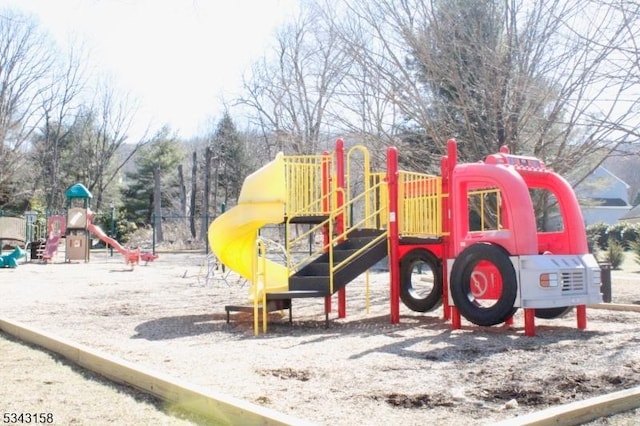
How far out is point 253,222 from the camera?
883 centimetres

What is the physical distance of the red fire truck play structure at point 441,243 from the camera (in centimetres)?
760

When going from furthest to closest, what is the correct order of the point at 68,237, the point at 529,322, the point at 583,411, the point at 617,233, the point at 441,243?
the point at 617,233
the point at 68,237
the point at 441,243
the point at 529,322
the point at 583,411

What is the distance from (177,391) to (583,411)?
9.00 feet

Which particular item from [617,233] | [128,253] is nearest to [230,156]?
[617,233]

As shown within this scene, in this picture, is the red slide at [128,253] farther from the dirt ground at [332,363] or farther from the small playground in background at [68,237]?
the dirt ground at [332,363]

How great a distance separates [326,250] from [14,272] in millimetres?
12935

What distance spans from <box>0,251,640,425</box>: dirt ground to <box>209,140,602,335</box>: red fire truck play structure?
43cm

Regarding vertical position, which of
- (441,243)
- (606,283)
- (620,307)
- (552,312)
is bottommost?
(620,307)

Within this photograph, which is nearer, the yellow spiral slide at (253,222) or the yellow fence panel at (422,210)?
the yellow spiral slide at (253,222)

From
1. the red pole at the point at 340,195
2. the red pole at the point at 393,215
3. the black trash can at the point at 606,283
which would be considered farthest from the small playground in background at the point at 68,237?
the black trash can at the point at 606,283

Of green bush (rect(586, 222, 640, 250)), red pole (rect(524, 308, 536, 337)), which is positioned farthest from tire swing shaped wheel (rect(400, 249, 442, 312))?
green bush (rect(586, 222, 640, 250))

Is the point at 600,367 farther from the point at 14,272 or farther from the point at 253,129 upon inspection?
the point at 253,129

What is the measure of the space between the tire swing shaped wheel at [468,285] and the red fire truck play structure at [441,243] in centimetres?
1

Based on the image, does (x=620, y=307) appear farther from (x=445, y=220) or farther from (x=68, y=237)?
(x=68, y=237)
